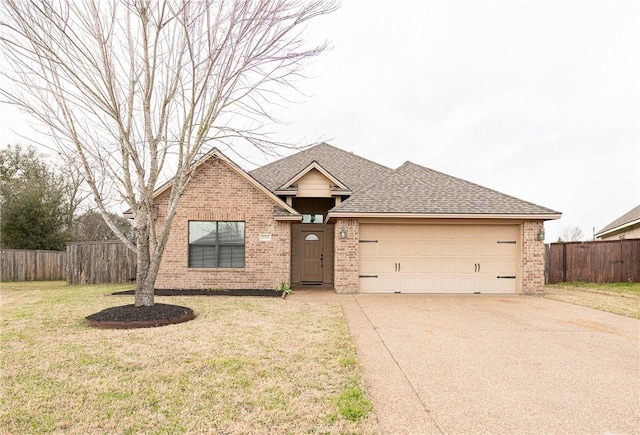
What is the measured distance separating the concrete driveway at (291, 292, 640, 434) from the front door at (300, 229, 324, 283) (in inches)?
228

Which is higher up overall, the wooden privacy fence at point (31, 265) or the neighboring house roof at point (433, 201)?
the neighboring house roof at point (433, 201)

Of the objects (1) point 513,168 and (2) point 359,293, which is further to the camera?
(1) point 513,168

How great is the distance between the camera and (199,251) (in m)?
13.0

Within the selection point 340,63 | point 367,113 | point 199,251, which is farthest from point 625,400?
point 367,113

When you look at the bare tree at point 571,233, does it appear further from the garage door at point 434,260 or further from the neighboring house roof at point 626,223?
the garage door at point 434,260

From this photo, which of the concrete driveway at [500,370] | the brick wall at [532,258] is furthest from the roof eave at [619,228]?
the concrete driveway at [500,370]

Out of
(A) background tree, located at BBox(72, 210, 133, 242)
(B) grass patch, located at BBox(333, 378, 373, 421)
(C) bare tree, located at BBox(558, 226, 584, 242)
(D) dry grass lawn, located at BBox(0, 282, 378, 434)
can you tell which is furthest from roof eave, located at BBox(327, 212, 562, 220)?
(C) bare tree, located at BBox(558, 226, 584, 242)

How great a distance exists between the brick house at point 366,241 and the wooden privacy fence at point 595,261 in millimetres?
5291

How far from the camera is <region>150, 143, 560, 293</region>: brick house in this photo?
12.5 meters

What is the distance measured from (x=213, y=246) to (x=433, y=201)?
7512mm

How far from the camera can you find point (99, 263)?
1514 centimetres

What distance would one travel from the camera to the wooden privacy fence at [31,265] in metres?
17.8

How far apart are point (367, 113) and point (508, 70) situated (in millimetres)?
6386

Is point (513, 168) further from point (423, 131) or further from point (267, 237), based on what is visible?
point (267, 237)
